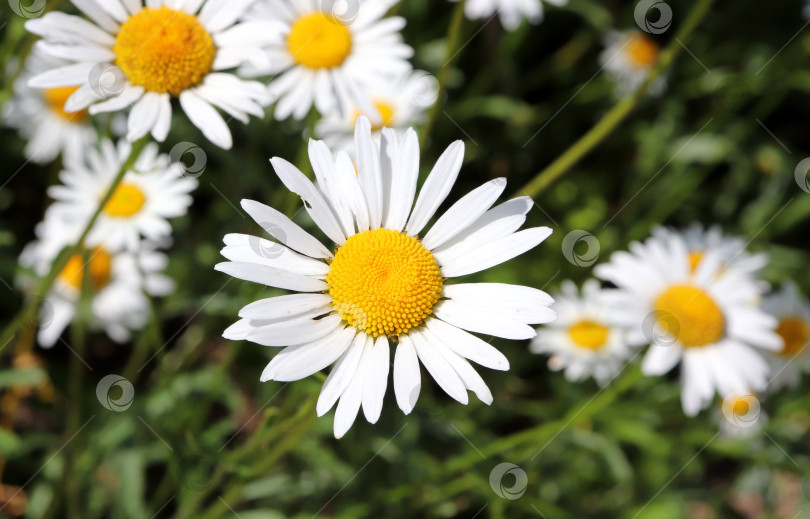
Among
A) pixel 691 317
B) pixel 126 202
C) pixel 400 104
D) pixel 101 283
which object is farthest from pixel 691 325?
pixel 101 283

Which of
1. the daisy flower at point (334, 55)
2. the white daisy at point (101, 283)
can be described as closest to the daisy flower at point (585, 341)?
the daisy flower at point (334, 55)

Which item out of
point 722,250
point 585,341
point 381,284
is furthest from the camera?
point 585,341

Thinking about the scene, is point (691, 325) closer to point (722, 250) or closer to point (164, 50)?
point (722, 250)

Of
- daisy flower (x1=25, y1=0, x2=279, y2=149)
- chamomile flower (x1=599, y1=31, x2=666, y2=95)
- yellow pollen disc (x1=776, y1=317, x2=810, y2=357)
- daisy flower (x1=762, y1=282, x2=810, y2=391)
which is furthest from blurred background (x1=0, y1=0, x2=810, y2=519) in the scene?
daisy flower (x1=25, y1=0, x2=279, y2=149)

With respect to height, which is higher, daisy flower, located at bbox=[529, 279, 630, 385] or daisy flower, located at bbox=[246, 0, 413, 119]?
daisy flower, located at bbox=[246, 0, 413, 119]

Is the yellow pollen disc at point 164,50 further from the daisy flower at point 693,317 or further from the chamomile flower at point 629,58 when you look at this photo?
the chamomile flower at point 629,58

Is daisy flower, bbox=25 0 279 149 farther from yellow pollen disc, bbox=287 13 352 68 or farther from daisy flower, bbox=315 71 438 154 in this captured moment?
daisy flower, bbox=315 71 438 154
